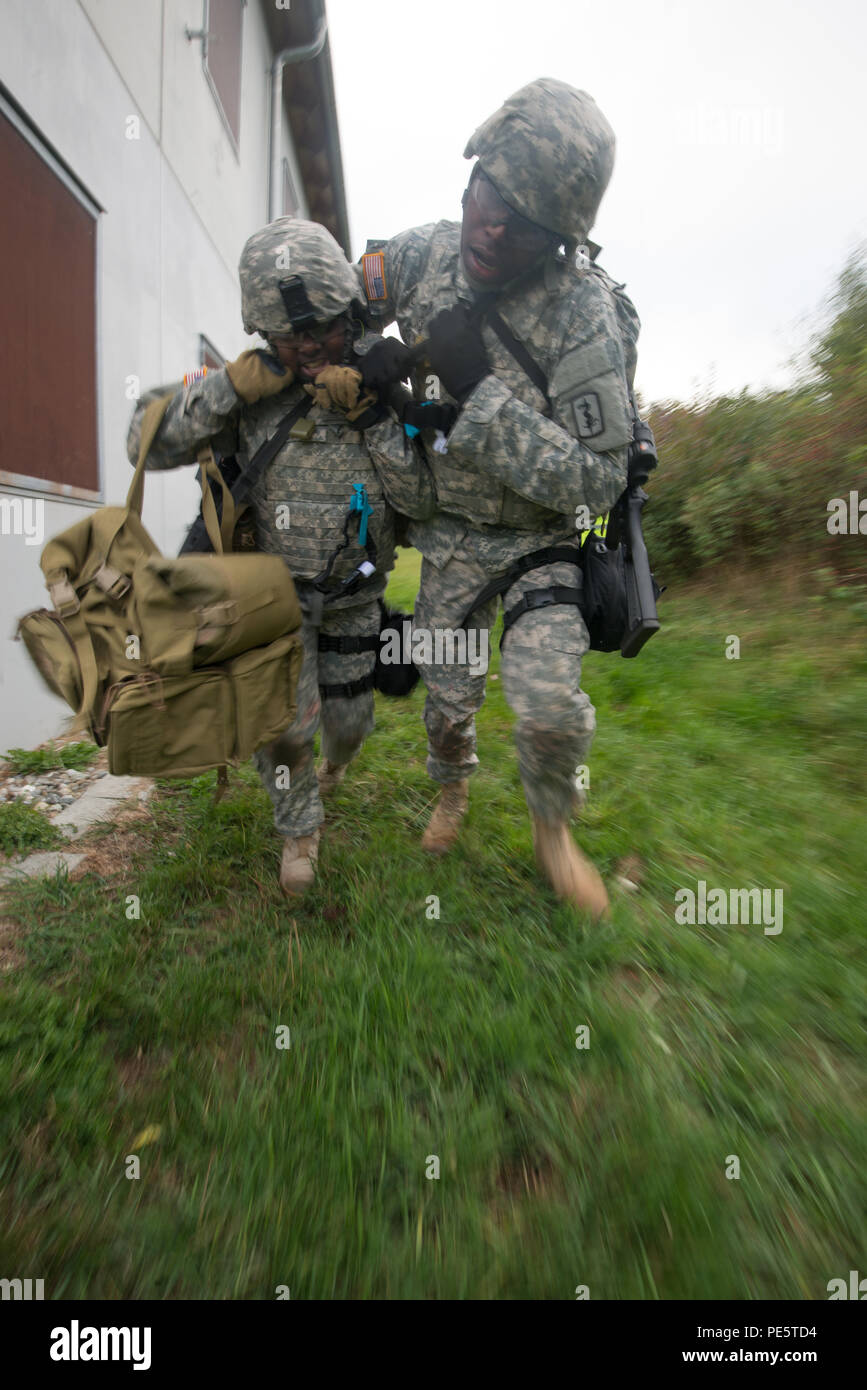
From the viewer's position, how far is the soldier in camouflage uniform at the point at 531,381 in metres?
1.83

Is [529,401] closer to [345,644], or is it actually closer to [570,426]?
[570,426]

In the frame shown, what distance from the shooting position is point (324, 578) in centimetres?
221

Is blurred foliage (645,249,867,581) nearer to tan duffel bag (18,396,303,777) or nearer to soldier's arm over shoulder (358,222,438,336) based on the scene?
soldier's arm over shoulder (358,222,438,336)

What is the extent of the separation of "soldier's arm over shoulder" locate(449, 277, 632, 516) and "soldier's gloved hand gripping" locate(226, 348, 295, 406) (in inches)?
20.1

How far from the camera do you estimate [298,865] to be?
235cm

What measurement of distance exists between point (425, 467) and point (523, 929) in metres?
1.38

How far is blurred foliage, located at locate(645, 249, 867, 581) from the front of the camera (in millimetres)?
4598

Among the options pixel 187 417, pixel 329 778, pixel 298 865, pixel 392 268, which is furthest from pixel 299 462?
pixel 329 778

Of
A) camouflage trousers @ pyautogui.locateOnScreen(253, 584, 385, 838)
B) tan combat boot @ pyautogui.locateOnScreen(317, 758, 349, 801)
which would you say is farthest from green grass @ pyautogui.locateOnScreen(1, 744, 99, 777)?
camouflage trousers @ pyautogui.locateOnScreen(253, 584, 385, 838)

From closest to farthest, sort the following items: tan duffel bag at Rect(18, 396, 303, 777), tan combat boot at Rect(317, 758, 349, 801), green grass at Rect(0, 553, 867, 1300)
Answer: green grass at Rect(0, 553, 867, 1300) < tan duffel bag at Rect(18, 396, 303, 777) < tan combat boot at Rect(317, 758, 349, 801)

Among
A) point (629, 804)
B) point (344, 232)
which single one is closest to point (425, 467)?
point (629, 804)

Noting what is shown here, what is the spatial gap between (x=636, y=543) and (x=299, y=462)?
1031mm
